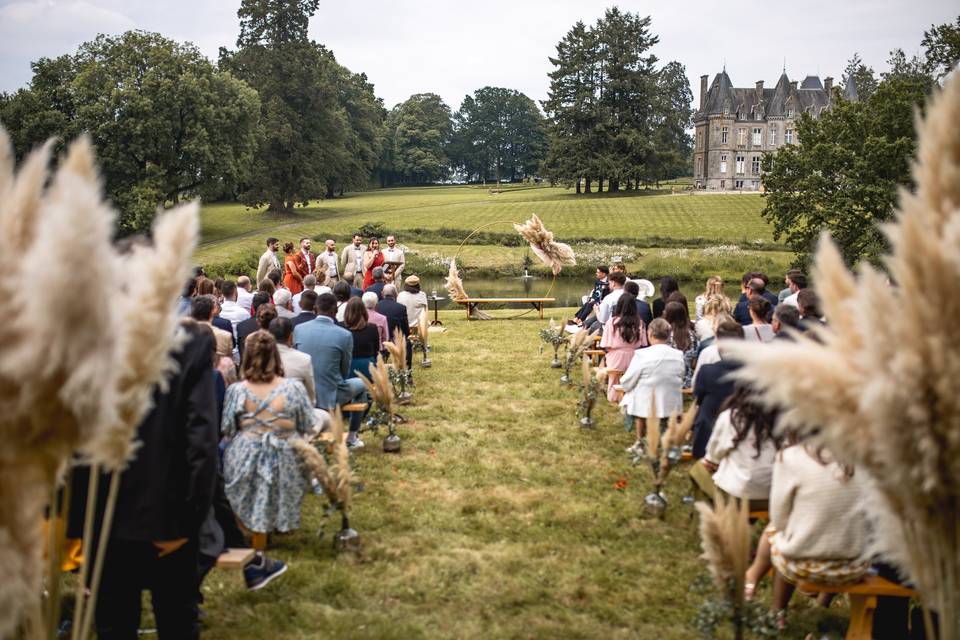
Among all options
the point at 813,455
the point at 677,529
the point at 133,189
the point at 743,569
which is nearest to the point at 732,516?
the point at 743,569

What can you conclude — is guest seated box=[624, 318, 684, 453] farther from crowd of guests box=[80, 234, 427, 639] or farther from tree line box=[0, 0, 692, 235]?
tree line box=[0, 0, 692, 235]

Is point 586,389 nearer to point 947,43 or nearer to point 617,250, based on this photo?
point 947,43

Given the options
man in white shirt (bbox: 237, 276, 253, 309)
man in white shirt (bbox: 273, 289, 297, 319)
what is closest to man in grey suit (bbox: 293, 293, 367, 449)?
man in white shirt (bbox: 273, 289, 297, 319)

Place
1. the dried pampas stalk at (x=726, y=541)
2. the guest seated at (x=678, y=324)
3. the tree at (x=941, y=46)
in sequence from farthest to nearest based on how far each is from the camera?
1. the tree at (x=941, y=46)
2. the guest seated at (x=678, y=324)
3. the dried pampas stalk at (x=726, y=541)

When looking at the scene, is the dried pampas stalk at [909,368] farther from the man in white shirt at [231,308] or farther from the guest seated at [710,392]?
the man in white shirt at [231,308]

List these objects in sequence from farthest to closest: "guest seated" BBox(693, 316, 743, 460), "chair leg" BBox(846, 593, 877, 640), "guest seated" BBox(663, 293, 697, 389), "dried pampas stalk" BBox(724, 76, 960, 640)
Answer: "guest seated" BBox(663, 293, 697, 389)
"guest seated" BBox(693, 316, 743, 460)
"chair leg" BBox(846, 593, 877, 640)
"dried pampas stalk" BBox(724, 76, 960, 640)

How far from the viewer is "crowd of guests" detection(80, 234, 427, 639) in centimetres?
416

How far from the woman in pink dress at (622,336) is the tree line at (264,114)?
713 cm

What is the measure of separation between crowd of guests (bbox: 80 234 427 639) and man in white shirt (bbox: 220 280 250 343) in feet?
0.06

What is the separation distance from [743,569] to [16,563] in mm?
3271

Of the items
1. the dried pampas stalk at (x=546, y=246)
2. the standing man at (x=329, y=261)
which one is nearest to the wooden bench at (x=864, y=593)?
the standing man at (x=329, y=261)

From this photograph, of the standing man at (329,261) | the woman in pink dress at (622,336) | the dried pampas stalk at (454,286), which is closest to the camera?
the woman in pink dress at (622,336)

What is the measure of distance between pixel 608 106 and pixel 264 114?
122 ft

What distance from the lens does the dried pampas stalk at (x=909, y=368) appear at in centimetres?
177
